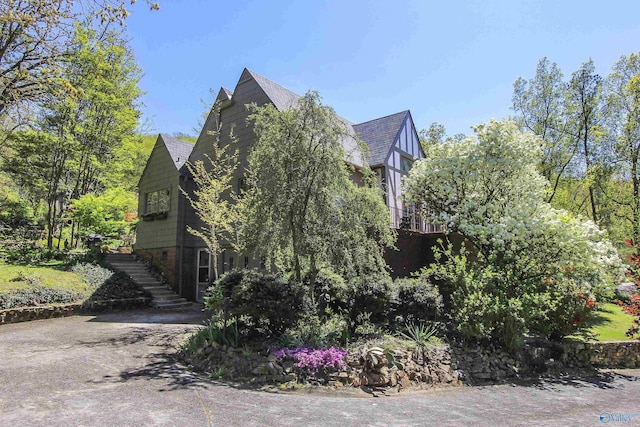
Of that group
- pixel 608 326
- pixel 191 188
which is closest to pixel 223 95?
pixel 191 188

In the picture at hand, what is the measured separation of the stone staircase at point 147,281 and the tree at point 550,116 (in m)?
18.9

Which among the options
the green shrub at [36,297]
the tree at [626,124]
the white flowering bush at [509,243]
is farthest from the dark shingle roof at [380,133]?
the green shrub at [36,297]

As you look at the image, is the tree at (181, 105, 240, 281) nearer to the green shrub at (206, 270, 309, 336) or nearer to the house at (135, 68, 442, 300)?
the house at (135, 68, 442, 300)

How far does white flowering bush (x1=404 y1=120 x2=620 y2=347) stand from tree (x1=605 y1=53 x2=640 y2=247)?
9644 millimetres

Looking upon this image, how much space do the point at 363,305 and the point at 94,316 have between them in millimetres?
9491

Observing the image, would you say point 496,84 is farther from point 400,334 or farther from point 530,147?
point 400,334

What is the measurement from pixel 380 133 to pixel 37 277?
52.5 feet

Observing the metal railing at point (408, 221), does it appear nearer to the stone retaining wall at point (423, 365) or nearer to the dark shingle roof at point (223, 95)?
the stone retaining wall at point (423, 365)

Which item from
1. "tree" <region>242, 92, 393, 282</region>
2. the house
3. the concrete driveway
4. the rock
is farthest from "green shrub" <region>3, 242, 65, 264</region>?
the rock

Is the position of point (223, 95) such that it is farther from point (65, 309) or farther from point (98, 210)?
point (65, 309)

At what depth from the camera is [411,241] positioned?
14.6 meters

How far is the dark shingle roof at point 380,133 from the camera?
17.6 metres

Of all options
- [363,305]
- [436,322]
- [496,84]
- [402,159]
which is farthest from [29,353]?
[402,159]

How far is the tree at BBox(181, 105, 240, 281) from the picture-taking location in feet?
44.8
